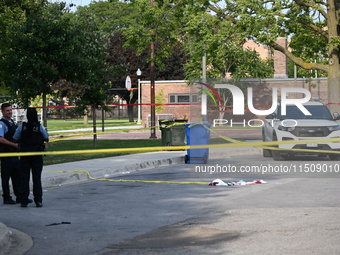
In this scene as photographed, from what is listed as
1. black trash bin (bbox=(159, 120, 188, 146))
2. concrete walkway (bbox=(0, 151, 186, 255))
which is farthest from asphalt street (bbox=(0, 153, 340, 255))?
black trash bin (bbox=(159, 120, 188, 146))

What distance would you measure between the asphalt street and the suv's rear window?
253 inches

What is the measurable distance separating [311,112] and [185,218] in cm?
1324

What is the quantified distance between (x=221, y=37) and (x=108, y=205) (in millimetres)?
19250

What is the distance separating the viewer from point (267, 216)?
34.9 ft

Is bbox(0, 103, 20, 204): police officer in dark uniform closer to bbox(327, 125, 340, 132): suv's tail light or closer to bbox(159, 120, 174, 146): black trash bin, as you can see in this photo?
bbox(327, 125, 340, 132): suv's tail light

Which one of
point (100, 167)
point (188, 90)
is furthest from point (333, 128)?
point (188, 90)

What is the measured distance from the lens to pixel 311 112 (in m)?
23.1

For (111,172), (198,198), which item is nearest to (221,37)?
(111,172)

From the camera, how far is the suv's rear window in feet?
74.3

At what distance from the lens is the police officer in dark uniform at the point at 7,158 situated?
41.8ft

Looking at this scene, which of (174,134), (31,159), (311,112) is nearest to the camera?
(31,159)

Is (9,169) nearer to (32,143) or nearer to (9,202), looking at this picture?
(9,202)

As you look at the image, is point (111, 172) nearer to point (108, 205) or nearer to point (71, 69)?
point (108, 205)

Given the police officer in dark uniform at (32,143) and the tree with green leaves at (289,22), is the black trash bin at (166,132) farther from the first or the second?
the police officer in dark uniform at (32,143)
